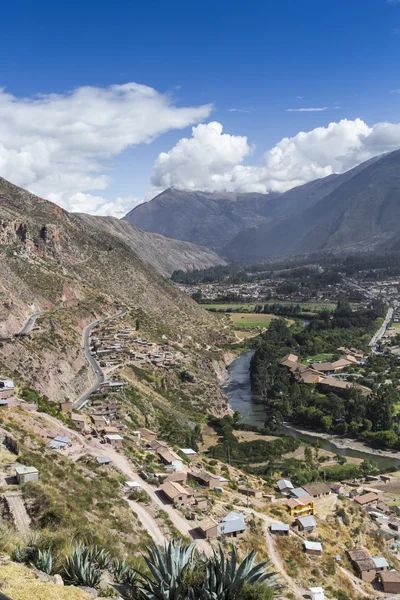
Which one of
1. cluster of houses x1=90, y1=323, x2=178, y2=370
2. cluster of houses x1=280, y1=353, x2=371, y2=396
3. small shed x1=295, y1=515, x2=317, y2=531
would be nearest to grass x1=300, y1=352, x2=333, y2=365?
cluster of houses x1=280, y1=353, x2=371, y2=396

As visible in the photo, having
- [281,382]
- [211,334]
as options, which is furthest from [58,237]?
[281,382]

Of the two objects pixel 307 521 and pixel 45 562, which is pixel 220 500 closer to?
pixel 307 521

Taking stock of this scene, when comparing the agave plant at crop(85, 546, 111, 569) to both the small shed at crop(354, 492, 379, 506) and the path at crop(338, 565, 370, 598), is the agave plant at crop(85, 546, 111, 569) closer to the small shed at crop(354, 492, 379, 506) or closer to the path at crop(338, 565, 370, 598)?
the path at crop(338, 565, 370, 598)

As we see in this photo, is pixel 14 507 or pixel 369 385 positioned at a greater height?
pixel 14 507

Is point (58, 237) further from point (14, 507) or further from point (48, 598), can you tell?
point (48, 598)

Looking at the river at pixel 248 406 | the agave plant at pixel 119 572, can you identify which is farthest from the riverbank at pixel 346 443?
the agave plant at pixel 119 572
